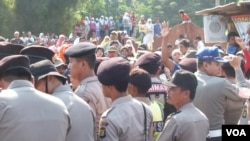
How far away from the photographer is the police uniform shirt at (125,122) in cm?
459

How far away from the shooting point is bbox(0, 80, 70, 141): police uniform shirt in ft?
14.0

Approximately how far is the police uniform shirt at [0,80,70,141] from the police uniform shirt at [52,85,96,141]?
0.21 metres

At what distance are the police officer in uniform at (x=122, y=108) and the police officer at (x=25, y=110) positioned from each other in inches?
14.6

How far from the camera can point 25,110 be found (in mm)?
4301

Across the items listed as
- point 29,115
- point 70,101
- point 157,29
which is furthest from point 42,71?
point 157,29

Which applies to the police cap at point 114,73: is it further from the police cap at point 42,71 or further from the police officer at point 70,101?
the police cap at point 42,71

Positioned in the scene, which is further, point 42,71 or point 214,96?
point 214,96

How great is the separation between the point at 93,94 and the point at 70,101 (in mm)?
643

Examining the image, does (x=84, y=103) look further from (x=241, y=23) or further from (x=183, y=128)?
(x=241, y=23)

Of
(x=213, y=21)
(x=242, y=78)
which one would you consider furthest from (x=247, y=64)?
(x=213, y=21)

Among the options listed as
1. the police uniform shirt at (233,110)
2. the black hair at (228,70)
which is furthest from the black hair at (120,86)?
the black hair at (228,70)

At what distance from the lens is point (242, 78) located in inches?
251

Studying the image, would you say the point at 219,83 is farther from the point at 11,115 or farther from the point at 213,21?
the point at 213,21

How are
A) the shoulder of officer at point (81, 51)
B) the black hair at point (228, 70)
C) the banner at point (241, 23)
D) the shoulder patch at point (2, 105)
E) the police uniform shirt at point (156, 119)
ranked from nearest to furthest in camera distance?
the shoulder patch at point (2, 105) < the shoulder of officer at point (81, 51) < the police uniform shirt at point (156, 119) < the black hair at point (228, 70) < the banner at point (241, 23)
